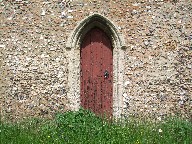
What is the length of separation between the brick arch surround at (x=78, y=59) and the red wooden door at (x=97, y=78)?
0.60 ft

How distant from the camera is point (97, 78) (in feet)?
36.2

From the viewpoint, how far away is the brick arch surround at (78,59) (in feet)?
35.2

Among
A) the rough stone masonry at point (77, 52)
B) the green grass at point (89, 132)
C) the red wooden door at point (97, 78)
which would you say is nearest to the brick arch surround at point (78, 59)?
the rough stone masonry at point (77, 52)

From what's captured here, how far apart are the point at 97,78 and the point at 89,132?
2.78 meters

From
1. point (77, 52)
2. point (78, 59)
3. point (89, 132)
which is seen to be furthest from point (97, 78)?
point (89, 132)

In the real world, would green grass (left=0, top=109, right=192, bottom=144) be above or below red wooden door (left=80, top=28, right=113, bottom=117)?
below

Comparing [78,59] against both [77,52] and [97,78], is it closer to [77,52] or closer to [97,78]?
[77,52]

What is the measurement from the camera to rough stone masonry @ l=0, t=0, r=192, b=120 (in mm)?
10609

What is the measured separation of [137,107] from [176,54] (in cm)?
179

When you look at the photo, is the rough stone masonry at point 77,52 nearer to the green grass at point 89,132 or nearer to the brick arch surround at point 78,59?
the brick arch surround at point 78,59

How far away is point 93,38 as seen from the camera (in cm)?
1112

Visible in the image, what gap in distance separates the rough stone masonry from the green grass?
0.90m

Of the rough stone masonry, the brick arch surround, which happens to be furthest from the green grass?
the brick arch surround

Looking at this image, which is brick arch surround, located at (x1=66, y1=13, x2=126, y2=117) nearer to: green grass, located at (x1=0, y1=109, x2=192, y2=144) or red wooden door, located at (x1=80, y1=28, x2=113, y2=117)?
red wooden door, located at (x1=80, y1=28, x2=113, y2=117)
